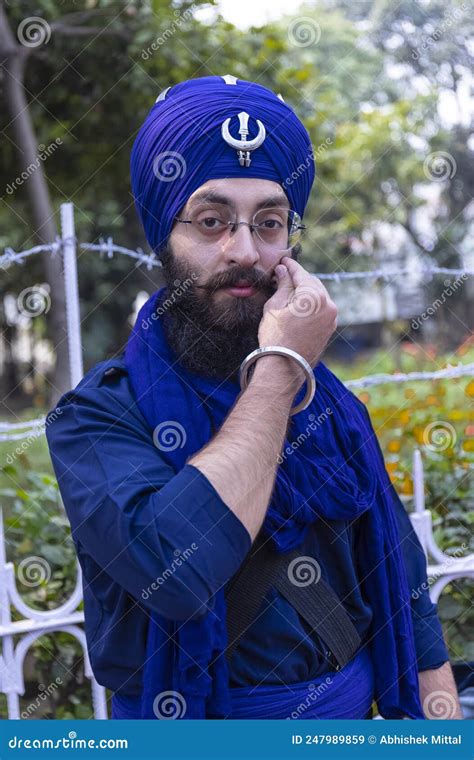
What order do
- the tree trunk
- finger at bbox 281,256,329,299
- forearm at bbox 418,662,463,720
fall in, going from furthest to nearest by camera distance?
1. the tree trunk
2. forearm at bbox 418,662,463,720
3. finger at bbox 281,256,329,299

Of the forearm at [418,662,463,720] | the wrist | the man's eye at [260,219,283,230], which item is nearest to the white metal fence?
the man's eye at [260,219,283,230]

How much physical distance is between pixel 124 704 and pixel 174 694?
7.5 inches

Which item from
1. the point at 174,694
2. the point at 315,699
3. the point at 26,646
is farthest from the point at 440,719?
the point at 26,646

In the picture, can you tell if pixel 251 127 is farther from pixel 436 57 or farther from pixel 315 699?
pixel 436 57

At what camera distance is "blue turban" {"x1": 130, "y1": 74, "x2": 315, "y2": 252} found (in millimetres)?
1788

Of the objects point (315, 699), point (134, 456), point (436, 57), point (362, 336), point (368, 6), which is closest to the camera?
point (134, 456)

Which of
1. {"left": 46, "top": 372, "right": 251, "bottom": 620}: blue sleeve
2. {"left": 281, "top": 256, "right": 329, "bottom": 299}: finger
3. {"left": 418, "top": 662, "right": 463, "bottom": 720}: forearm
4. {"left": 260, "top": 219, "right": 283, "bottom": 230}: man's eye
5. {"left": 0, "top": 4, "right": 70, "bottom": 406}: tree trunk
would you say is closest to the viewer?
{"left": 46, "top": 372, "right": 251, "bottom": 620}: blue sleeve

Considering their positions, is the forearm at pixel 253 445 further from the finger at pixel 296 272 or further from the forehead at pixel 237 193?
the forehead at pixel 237 193

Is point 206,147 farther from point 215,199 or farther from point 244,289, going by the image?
point 244,289

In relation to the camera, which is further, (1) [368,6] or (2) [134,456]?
(1) [368,6]

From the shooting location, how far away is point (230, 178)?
1.79 meters

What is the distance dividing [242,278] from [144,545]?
0.60m

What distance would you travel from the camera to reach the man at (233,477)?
4.84 ft

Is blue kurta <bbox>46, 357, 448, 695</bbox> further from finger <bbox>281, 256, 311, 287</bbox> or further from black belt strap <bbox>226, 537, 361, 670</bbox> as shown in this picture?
finger <bbox>281, 256, 311, 287</bbox>
